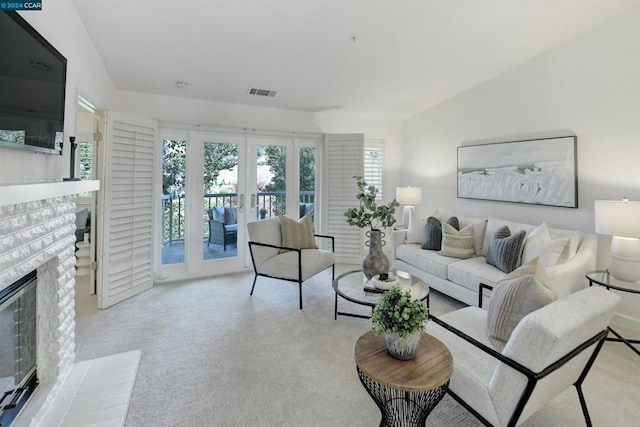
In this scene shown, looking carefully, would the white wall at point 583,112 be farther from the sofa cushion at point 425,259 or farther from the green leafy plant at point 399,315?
the green leafy plant at point 399,315

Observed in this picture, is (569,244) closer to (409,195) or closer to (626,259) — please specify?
(626,259)

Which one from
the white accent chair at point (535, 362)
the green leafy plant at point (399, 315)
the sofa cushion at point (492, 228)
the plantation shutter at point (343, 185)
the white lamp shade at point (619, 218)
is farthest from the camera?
the plantation shutter at point (343, 185)

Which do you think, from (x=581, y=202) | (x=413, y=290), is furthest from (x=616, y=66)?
(x=413, y=290)

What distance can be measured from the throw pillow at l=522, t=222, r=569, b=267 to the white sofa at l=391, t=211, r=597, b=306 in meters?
0.07

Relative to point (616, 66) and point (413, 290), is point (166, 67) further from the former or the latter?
point (616, 66)

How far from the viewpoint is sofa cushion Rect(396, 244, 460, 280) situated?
3.30 metres

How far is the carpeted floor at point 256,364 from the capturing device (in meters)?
1.73

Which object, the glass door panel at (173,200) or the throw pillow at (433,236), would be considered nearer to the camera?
the throw pillow at (433,236)

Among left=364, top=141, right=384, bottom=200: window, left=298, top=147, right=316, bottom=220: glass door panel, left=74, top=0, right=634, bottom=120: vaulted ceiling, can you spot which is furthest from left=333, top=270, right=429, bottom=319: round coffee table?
left=364, top=141, right=384, bottom=200: window

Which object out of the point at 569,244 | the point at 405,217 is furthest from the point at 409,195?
the point at 569,244

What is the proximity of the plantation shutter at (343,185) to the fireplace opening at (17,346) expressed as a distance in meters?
3.63

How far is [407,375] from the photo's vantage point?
1.30 meters

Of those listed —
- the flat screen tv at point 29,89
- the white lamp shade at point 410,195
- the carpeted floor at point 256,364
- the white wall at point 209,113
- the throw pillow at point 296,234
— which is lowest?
the carpeted floor at point 256,364

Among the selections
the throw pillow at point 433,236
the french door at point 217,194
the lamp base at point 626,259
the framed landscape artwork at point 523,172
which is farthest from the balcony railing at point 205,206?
the lamp base at point 626,259
